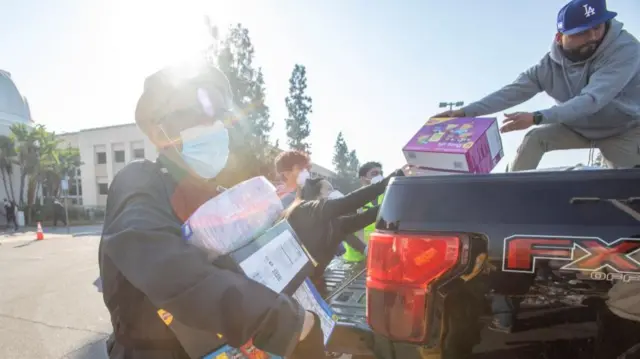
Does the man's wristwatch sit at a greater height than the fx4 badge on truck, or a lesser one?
greater

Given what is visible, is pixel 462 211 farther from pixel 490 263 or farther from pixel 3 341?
pixel 3 341

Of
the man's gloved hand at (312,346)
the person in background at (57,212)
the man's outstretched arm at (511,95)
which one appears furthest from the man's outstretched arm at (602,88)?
the person in background at (57,212)

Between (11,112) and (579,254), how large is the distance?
5008 centimetres

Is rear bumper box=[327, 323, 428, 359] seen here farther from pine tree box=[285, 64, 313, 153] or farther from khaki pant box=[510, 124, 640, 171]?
pine tree box=[285, 64, 313, 153]

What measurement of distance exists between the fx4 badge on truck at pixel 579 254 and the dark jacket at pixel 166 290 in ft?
2.21

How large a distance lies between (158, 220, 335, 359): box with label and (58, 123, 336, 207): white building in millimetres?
38991

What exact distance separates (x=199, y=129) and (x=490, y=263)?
49.9 inches

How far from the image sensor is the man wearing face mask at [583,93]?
2121 mm

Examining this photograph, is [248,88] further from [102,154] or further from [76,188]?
[76,188]

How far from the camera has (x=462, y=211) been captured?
1.16 metres

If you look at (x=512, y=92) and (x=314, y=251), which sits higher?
(x=512, y=92)

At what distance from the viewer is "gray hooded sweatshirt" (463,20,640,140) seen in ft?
6.94

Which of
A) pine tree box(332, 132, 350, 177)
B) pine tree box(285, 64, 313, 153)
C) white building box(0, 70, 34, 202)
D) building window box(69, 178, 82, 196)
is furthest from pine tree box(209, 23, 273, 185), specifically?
pine tree box(332, 132, 350, 177)

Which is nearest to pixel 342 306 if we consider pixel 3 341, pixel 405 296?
pixel 405 296
